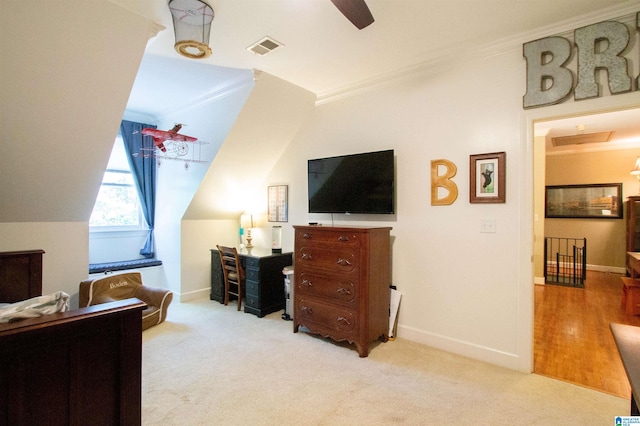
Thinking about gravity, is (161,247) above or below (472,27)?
below

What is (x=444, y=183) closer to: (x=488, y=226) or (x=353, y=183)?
(x=488, y=226)

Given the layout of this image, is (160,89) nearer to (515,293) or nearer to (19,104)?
(19,104)

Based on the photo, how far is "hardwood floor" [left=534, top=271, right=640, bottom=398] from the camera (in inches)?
95.7

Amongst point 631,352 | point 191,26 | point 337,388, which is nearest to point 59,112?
point 191,26

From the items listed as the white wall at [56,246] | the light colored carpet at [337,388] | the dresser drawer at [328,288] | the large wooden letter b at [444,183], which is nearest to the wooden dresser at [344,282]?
the dresser drawer at [328,288]

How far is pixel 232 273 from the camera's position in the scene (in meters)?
4.12

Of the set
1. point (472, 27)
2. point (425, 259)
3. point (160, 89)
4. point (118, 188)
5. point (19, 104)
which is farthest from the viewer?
point (118, 188)

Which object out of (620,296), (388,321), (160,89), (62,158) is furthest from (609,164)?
(62,158)

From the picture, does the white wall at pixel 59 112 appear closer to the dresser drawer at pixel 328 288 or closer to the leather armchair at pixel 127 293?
the leather armchair at pixel 127 293

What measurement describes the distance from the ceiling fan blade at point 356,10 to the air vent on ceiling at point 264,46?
3.53ft

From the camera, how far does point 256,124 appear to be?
3.66m

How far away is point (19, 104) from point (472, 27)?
137 inches

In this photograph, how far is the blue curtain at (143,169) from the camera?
4.51 m

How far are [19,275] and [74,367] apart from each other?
6.41ft
